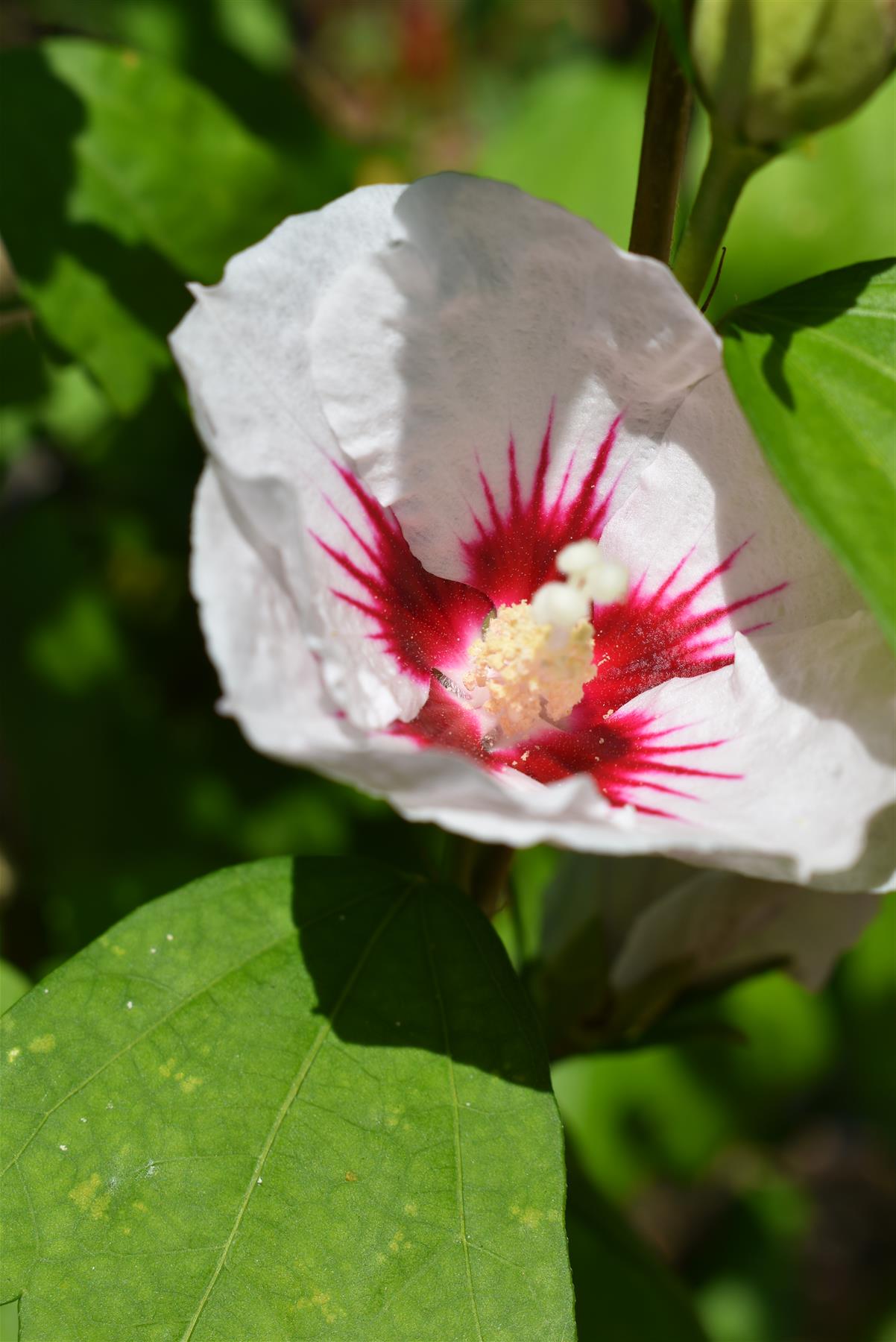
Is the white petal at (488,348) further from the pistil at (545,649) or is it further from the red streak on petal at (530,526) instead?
the pistil at (545,649)

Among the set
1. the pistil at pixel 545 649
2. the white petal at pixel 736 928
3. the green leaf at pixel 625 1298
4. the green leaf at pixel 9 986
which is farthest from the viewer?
the green leaf at pixel 625 1298

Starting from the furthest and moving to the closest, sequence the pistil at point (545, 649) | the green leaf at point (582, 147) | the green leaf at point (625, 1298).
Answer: the green leaf at point (582, 147) < the green leaf at point (625, 1298) < the pistil at point (545, 649)

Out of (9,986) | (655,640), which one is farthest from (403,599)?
(9,986)

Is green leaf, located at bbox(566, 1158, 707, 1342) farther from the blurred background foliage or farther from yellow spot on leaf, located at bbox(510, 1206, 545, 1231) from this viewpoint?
yellow spot on leaf, located at bbox(510, 1206, 545, 1231)

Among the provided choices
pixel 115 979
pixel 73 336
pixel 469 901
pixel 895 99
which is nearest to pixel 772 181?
pixel 895 99

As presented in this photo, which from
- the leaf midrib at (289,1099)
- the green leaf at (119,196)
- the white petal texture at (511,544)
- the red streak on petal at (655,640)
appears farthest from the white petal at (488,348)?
the green leaf at (119,196)

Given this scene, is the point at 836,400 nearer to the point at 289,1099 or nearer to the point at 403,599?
the point at 403,599
